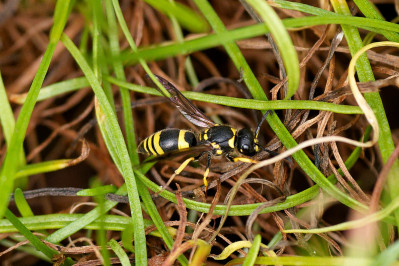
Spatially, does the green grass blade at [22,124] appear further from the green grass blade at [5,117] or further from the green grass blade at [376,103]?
the green grass blade at [376,103]

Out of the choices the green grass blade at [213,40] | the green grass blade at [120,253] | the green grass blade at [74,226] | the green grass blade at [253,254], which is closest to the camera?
the green grass blade at [213,40]

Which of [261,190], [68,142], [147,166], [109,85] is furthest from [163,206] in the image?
[68,142]

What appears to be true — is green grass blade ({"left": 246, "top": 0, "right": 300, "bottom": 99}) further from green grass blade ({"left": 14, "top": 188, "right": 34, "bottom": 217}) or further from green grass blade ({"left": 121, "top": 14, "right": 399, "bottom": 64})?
green grass blade ({"left": 14, "top": 188, "right": 34, "bottom": 217})

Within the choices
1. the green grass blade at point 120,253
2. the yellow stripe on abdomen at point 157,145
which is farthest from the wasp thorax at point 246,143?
the green grass blade at point 120,253

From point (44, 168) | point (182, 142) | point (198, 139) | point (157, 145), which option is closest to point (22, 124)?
point (44, 168)

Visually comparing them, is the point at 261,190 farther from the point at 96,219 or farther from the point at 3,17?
the point at 3,17

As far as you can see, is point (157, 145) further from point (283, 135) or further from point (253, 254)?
point (253, 254)

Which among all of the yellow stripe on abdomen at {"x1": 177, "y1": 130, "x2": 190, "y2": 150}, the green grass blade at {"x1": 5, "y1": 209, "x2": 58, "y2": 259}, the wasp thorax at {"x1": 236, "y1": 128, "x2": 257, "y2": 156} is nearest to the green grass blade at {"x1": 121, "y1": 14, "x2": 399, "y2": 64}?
the wasp thorax at {"x1": 236, "y1": 128, "x2": 257, "y2": 156}
